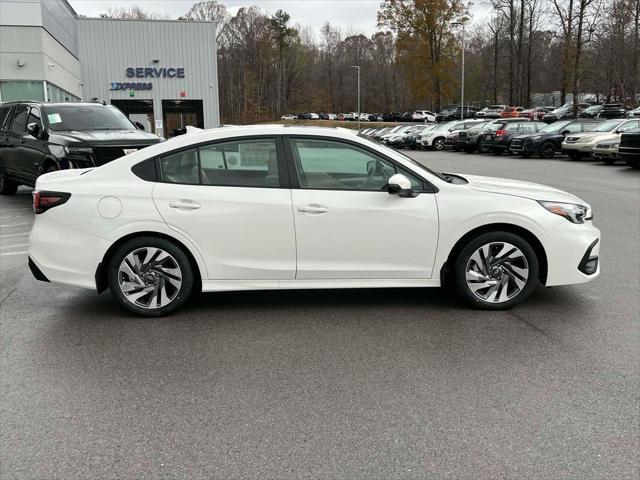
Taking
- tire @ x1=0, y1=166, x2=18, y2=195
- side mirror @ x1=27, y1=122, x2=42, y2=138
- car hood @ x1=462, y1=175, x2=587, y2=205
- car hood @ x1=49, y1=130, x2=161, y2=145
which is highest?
side mirror @ x1=27, y1=122, x2=42, y2=138

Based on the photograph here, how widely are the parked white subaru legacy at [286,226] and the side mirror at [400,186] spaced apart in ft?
0.04

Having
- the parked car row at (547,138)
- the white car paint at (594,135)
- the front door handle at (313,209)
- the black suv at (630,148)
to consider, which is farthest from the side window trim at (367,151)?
the white car paint at (594,135)

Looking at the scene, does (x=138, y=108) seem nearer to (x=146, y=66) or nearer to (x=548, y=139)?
(x=146, y=66)

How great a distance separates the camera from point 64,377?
4.06 m

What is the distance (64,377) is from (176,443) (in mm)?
1262

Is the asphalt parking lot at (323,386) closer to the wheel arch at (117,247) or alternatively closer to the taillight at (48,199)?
the wheel arch at (117,247)

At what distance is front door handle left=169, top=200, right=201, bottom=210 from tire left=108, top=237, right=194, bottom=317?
11.8 inches

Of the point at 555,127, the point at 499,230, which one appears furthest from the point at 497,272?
the point at 555,127

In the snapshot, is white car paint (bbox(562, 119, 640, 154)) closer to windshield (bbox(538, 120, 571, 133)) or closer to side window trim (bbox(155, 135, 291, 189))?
windshield (bbox(538, 120, 571, 133))

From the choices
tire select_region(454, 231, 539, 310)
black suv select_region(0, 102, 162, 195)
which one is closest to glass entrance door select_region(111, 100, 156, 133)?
black suv select_region(0, 102, 162, 195)

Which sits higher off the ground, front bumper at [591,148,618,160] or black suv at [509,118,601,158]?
black suv at [509,118,601,158]

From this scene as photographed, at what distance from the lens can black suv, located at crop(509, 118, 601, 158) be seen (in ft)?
88.7

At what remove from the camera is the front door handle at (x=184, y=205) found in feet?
16.8

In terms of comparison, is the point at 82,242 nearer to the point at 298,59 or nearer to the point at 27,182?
the point at 27,182
